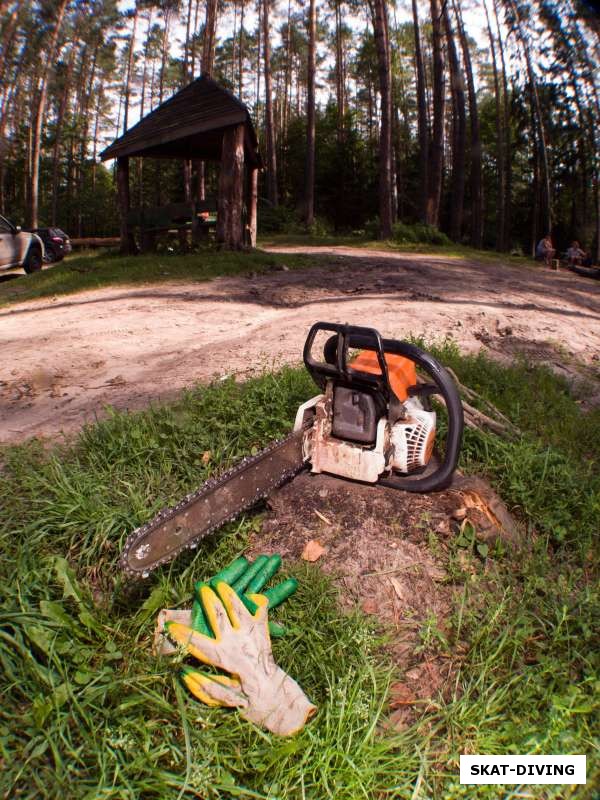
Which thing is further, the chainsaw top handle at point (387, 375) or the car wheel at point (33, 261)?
the car wheel at point (33, 261)

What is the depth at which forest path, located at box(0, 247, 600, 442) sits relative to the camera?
3725 mm

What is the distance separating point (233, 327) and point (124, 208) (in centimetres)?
812

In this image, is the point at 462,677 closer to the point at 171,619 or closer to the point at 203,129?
the point at 171,619

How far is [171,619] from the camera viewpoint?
5.91ft

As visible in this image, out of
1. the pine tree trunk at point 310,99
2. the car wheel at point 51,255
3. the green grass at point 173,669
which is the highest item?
the pine tree trunk at point 310,99

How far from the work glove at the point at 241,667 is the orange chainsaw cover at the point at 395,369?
954 mm

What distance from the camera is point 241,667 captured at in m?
1.67

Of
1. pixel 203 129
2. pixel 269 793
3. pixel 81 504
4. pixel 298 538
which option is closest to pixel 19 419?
pixel 81 504

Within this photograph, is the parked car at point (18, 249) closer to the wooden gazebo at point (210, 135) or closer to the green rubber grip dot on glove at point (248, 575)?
the wooden gazebo at point (210, 135)

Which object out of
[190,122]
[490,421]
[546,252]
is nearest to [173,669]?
[490,421]

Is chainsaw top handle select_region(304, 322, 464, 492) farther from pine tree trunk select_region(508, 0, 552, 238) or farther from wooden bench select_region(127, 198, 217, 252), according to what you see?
pine tree trunk select_region(508, 0, 552, 238)

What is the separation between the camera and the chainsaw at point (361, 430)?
6.72 feet

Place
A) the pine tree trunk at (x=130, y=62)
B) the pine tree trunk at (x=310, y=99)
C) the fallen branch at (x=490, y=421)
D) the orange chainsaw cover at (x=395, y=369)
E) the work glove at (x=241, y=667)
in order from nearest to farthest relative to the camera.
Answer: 1. the work glove at (x=241, y=667)
2. the orange chainsaw cover at (x=395, y=369)
3. the fallen branch at (x=490, y=421)
4. the pine tree trunk at (x=310, y=99)
5. the pine tree trunk at (x=130, y=62)

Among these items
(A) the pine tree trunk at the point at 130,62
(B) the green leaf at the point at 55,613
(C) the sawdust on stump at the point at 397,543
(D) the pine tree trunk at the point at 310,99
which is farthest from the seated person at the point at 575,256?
(A) the pine tree trunk at the point at 130,62
